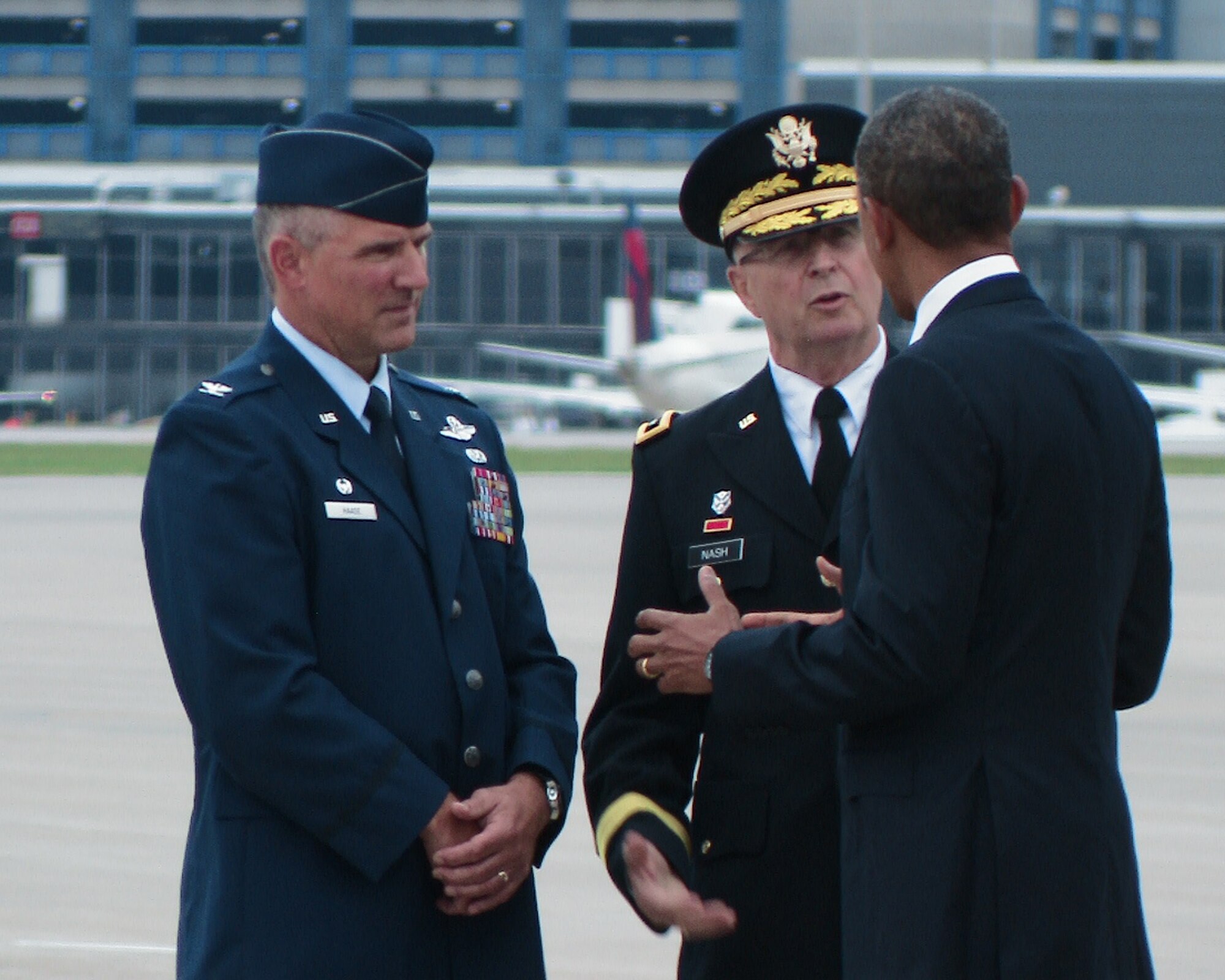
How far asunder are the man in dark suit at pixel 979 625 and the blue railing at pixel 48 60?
66652 mm

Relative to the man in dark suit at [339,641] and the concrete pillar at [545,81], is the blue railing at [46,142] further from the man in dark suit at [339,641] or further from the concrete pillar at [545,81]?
the man in dark suit at [339,641]

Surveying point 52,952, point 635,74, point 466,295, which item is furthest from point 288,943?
point 635,74

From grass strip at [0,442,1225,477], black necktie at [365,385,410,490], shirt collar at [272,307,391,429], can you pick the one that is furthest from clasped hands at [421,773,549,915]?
grass strip at [0,442,1225,477]

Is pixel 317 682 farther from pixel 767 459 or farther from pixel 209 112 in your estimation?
pixel 209 112

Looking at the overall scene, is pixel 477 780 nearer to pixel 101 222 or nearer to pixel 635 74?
pixel 101 222

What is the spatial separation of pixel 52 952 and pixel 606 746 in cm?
271

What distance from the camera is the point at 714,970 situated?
2586 millimetres

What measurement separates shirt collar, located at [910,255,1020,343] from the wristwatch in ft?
2.98

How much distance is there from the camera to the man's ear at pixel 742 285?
2898 mm

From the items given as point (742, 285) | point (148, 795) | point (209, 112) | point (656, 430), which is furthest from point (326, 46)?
point (656, 430)

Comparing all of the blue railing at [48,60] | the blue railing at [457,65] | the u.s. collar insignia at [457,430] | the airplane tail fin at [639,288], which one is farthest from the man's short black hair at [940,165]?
the blue railing at [48,60]

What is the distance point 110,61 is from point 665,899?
66088mm

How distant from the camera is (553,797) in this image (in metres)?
2.63

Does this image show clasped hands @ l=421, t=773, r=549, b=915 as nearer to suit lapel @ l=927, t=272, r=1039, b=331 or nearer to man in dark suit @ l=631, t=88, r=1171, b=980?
man in dark suit @ l=631, t=88, r=1171, b=980
